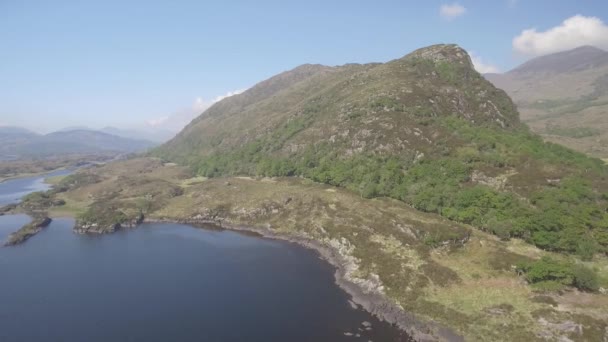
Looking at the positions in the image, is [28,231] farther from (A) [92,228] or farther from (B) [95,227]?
(B) [95,227]

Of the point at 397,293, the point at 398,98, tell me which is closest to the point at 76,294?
the point at 397,293

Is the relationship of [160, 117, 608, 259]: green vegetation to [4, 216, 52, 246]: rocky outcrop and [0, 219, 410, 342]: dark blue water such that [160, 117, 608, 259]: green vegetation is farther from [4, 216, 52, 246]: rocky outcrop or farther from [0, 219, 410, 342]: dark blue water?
[4, 216, 52, 246]: rocky outcrop

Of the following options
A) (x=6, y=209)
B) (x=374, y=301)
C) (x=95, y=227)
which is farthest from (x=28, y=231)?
(x=374, y=301)

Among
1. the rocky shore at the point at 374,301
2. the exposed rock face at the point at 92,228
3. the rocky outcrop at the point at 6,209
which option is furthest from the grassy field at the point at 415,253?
the rocky outcrop at the point at 6,209

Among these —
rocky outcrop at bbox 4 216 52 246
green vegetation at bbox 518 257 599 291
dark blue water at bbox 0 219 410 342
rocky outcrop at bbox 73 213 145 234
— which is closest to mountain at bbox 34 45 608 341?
green vegetation at bbox 518 257 599 291

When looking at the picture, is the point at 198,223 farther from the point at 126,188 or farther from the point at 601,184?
the point at 601,184

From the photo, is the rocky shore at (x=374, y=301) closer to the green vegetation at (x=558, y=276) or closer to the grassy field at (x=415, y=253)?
the grassy field at (x=415, y=253)
